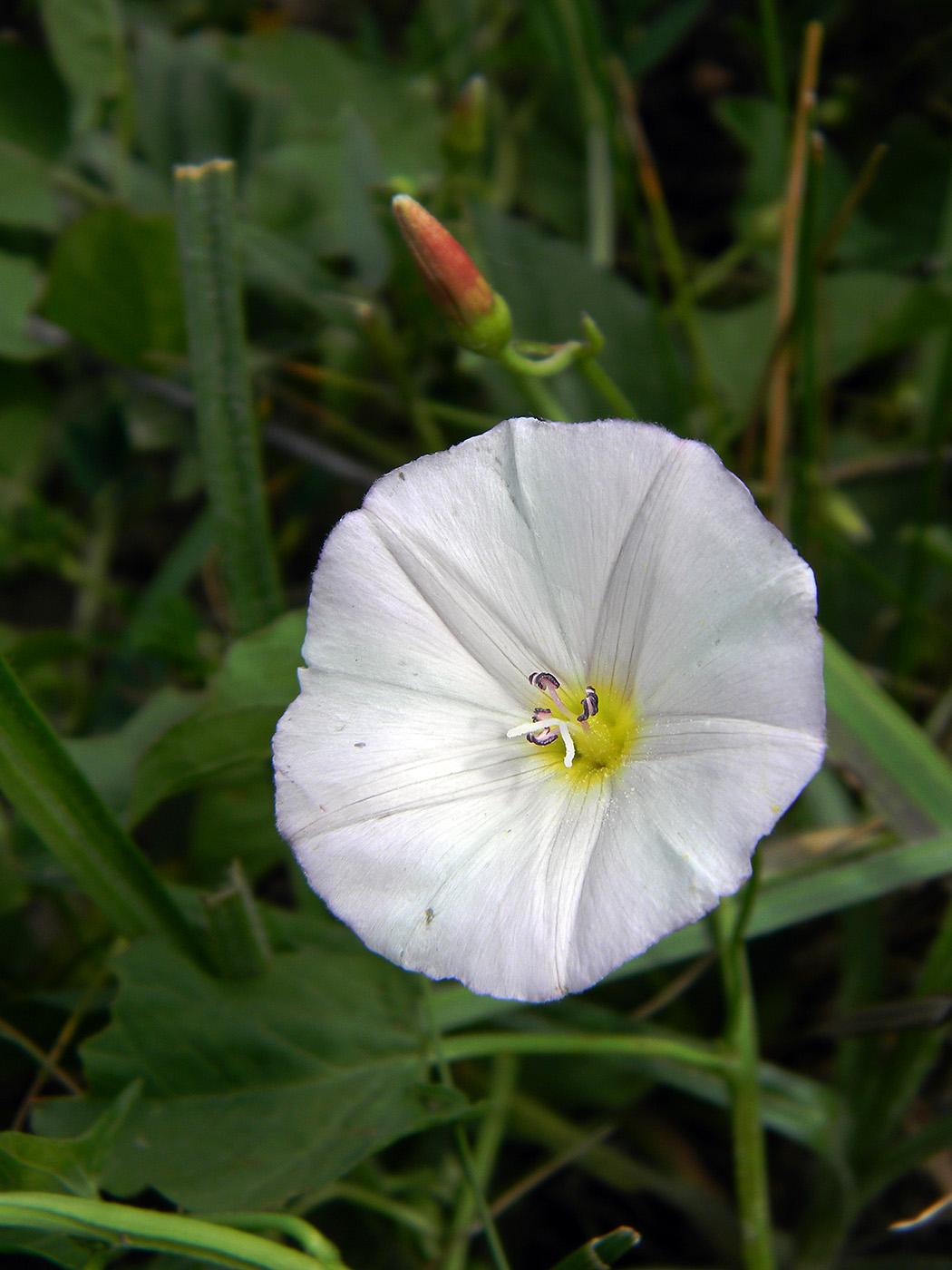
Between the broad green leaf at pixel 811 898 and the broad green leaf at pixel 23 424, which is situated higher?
the broad green leaf at pixel 23 424

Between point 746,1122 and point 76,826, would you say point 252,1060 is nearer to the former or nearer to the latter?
point 76,826

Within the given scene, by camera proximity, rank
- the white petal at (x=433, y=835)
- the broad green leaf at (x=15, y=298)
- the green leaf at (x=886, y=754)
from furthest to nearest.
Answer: the broad green leaf at (x=15, y=298), the green leaf at (x=886, y=754), the white petal at (x=433, y=835)

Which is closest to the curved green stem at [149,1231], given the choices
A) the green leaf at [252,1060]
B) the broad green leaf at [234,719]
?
the green leaf at [252,1060]

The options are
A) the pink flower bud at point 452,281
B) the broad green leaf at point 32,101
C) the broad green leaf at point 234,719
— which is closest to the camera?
the pink flower bud at point 452,281

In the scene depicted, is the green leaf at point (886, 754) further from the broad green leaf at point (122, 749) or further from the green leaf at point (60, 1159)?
the green leaf at point (60, 1159)

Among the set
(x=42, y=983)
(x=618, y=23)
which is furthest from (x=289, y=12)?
(x=42, y=983)

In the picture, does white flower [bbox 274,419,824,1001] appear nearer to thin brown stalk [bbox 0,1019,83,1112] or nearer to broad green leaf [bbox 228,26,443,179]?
thin brown stalk [bbox 0,1019,83,1112]

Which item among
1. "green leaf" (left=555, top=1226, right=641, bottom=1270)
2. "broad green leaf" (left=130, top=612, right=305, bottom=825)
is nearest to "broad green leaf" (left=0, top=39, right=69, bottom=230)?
"broad green leaf" (left=130, top=612, right=305, bottom=825)
